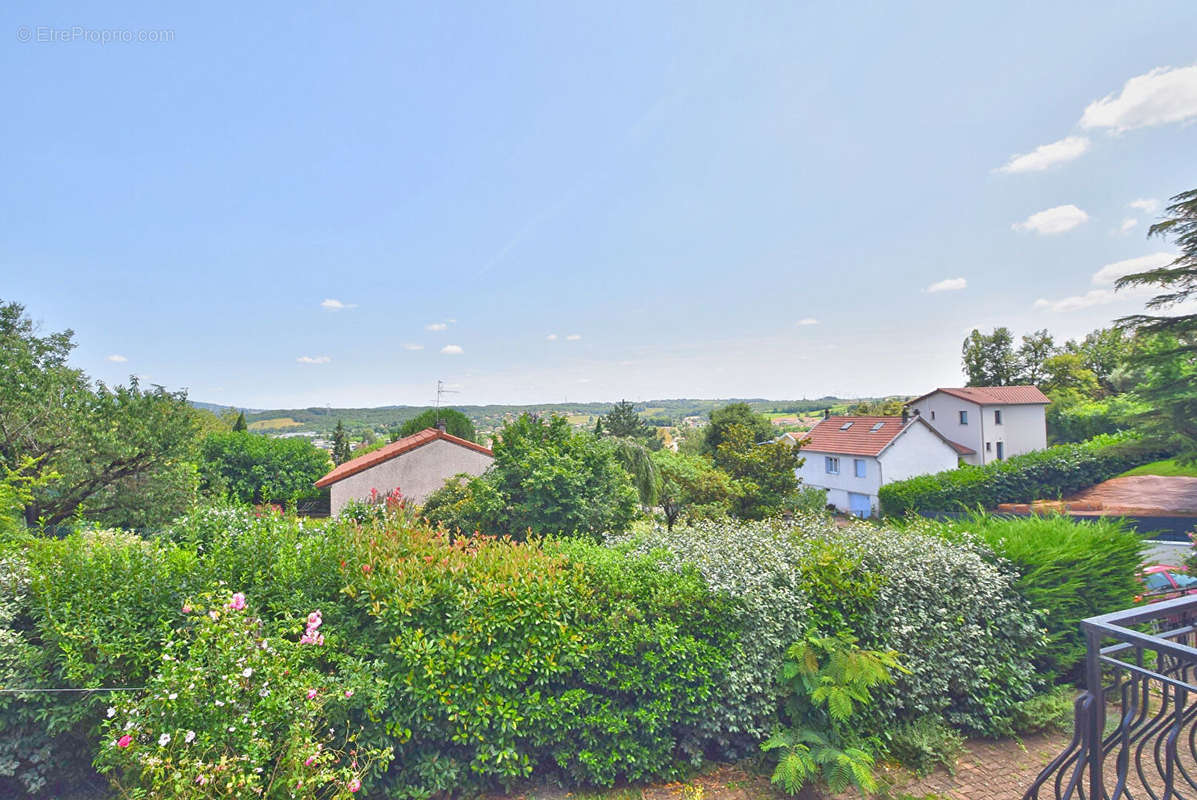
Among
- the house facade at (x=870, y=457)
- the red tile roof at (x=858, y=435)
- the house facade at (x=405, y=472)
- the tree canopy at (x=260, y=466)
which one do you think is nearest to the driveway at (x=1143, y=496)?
the house facade at (x=870, y=457)

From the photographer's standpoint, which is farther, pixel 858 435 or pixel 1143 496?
pixel 858 435

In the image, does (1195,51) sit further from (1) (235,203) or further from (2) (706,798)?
(1) (235,203)

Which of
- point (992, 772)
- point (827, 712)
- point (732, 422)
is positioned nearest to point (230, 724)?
point (827, 712)

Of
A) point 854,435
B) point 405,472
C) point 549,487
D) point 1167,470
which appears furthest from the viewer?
point 854,435

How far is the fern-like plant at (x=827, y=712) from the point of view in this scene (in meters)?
3.22

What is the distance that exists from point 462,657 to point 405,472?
541 inches

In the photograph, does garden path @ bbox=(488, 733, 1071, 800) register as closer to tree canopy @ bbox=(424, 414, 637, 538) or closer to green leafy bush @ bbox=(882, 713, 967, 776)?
green leafy bush @ bbox=(882, 713, 967, 776)

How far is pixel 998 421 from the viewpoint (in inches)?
1158

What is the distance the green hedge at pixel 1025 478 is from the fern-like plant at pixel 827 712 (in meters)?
18.8

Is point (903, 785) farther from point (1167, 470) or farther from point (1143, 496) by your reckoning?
point (1167, 470)

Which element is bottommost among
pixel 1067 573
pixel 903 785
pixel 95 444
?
pixel 903 785

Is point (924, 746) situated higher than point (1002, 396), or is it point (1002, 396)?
point (1002, 396)

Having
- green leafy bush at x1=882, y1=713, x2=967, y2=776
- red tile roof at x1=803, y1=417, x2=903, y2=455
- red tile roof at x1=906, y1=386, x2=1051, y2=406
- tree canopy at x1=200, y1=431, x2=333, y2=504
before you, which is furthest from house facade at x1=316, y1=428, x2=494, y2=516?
red tile roof at x1=906, y1=386, x2=1051, y2=406

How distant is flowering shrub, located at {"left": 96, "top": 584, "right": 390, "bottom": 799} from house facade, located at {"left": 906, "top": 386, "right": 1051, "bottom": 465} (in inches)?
1311
